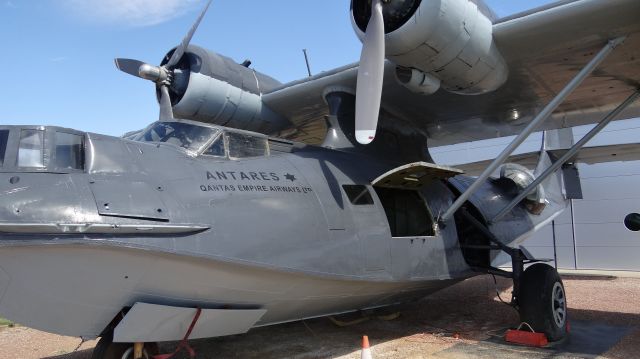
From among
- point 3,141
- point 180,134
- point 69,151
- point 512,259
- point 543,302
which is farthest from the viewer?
point 512,259

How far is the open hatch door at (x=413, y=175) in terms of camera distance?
6.43 m

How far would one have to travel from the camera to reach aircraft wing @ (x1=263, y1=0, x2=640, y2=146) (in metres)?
6.30

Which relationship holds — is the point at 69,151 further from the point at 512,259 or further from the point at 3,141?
the point at 512,259

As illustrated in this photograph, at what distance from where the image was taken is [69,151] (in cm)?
421

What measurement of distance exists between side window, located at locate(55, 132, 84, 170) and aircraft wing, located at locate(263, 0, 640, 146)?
4728 millimetres

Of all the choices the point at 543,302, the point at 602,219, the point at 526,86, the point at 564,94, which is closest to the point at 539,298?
the point at 543,302

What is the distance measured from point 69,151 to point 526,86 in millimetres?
6704

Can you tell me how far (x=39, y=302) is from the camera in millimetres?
3906

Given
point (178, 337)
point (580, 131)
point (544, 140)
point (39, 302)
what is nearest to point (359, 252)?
point (178, 337)

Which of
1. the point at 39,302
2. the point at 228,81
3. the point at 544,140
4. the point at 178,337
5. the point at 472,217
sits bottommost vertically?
the point at 178,337

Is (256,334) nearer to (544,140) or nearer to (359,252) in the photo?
(359,252)

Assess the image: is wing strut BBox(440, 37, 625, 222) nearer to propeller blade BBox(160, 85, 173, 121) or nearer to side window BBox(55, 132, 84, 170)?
side window BBox(55, 132, 84, 170)

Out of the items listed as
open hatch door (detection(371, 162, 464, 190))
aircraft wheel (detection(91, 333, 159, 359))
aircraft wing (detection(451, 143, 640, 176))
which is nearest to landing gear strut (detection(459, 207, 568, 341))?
open hatch door (detection(371, 162, 464, 190))

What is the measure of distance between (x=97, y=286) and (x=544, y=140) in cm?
1043
